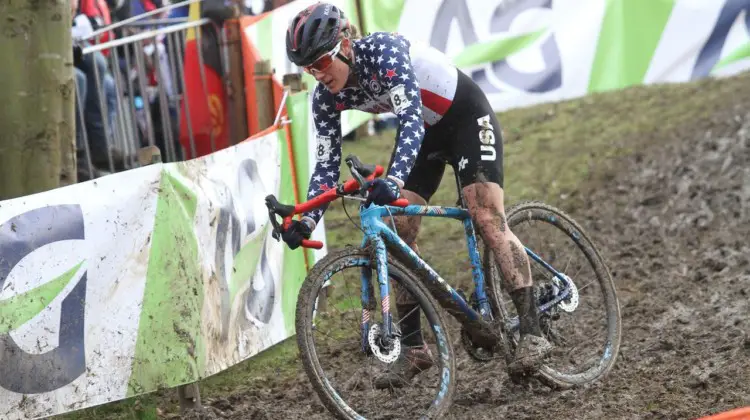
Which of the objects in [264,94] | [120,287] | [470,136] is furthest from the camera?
[264,94]

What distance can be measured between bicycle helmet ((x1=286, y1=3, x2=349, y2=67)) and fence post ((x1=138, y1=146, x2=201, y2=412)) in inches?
47.2

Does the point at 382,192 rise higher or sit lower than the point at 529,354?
higher

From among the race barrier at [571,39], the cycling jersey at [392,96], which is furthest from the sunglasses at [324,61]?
the race barrier at [571,39]

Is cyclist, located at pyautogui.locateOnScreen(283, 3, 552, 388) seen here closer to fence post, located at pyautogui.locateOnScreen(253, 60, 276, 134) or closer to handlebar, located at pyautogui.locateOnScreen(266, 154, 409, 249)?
handlebar, located at pyautogui.locateOnScreen(266, 154, 409, 249)

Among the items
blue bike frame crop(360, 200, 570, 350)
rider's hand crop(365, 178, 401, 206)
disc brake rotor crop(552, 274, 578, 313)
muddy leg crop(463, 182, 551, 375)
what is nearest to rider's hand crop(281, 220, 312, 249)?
blue bike frame crop(360, 200, 570, 350)

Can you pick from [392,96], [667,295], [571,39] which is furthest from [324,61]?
[571,39]

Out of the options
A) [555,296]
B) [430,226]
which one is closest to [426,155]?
[555,296]

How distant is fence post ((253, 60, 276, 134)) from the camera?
27.2 feet

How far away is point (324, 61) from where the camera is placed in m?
5.20

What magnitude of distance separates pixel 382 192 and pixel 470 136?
37.3 inches

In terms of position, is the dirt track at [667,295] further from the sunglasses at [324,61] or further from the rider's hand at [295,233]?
the sunglasses at [324,61]

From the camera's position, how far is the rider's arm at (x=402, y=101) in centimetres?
520

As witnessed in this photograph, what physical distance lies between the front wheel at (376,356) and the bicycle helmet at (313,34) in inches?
36.6

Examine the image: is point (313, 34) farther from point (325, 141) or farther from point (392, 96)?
point (325, 141)
